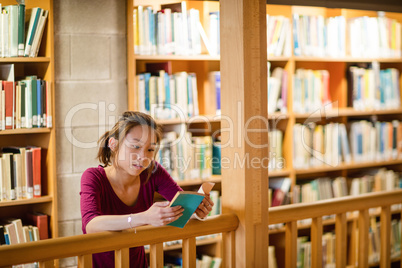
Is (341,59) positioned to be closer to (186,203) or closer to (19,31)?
(19,31)

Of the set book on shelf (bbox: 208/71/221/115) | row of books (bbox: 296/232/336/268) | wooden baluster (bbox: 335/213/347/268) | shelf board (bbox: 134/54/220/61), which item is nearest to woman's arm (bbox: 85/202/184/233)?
wooden baluster (bbox: 335/213/347/268)

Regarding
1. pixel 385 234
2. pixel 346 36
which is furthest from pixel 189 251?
pixel 346 36

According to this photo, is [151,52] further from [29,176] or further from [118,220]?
[118,220]

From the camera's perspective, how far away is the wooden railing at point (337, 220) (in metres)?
2.14

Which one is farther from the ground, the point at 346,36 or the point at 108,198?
the point at 346,36

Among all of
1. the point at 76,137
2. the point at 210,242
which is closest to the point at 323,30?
the point at 210,242

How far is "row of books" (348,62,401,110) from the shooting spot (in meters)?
3.79

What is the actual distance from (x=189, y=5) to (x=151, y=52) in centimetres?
56

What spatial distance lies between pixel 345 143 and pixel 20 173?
2267 mm

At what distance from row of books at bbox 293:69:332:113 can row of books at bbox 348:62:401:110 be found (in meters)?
0.26

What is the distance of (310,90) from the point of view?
3.55 m

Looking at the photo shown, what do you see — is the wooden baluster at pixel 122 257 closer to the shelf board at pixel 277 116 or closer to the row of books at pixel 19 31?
the row of books at pixel 19 31

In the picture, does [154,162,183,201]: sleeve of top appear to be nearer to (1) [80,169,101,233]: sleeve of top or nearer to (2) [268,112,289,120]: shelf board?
(1) [80,169,101,233]: sleeve of top

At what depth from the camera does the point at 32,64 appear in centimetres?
285
